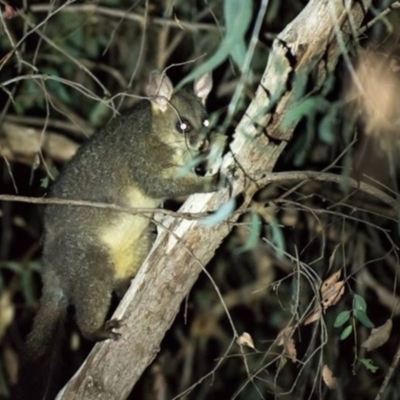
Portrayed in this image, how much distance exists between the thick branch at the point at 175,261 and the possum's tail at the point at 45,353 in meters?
0.47

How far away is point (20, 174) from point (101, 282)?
2.05 metres

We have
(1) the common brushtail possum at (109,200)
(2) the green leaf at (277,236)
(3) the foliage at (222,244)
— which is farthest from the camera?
(3) the foliage at (222,244)

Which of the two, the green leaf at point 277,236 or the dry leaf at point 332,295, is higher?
the green leaf at point 277,236

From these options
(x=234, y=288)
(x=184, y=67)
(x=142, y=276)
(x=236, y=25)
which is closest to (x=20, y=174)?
(x=184, y=67)

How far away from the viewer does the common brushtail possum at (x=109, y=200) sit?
13.2 ft

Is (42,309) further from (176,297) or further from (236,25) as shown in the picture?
(236,25)

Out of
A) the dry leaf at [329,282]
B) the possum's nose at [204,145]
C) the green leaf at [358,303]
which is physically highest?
the possum's nose at [204,145]

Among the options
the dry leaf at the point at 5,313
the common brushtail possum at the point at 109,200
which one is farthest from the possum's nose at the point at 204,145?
the dry leaf at the point at 5,313

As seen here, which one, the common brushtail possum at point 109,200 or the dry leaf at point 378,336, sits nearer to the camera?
the dry leaf at point 378,336

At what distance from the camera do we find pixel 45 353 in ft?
13.1

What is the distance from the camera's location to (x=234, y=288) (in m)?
6.15

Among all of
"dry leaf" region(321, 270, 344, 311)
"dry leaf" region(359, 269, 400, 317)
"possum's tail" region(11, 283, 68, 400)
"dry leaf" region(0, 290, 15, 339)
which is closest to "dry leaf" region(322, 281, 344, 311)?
"dry leaf" region(321, 270, 344, 311)

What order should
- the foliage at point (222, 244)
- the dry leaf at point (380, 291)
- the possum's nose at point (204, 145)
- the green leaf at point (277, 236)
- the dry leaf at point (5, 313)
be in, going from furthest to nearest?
1. the dry leaf at point (5, 313)
2. the dry leaf at point (380, 291)
3. the foliage at point (222, 244)
4. the possum's nose at point (204, 145)
5. the green leaf at point (277, 236)

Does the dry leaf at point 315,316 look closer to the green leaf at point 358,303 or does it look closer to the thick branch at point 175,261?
the green leaf at point 358,303
